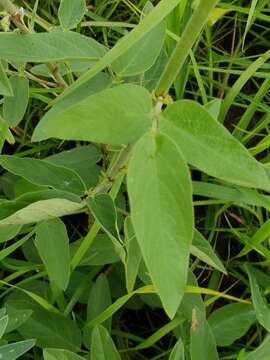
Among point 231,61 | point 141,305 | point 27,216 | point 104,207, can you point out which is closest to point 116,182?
point 104,207

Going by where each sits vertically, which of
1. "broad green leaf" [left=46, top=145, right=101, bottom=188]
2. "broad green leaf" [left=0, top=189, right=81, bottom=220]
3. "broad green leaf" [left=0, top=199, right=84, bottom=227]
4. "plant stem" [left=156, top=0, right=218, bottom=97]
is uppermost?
"plant stem" [left=156, top=0, right=218, bottom=97]

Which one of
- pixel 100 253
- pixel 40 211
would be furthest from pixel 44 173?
pixel 100 253

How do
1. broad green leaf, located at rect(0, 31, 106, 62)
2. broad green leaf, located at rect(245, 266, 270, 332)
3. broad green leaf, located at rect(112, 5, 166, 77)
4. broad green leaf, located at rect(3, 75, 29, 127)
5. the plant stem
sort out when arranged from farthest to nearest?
broad green leaf, located at rect(245, 266, 270, 332), broad green leaf, located at rect(3, 75, 29, 127), broad green leaf, located at rect(112, 5, 166, 77), broad green leaf, located at rect(0, 31, 106, 62), the plant stem

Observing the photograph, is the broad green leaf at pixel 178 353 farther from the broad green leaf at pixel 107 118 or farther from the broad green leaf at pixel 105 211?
the broad green leaf at pixel 107 118

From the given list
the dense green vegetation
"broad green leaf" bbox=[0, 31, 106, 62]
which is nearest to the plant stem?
the dense green vegetation

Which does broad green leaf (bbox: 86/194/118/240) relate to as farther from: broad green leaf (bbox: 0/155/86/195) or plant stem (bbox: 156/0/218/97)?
plant stem (bbox: 156/0/218/97)

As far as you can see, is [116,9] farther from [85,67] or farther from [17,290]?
[17,290]

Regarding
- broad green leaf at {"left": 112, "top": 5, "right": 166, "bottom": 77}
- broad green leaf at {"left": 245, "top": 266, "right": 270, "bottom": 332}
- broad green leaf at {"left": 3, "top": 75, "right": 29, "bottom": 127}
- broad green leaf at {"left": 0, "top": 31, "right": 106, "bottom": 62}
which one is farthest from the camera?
broad green leaf at {"left": 245, "top": 266, "right": 270, "bottom": 332}
